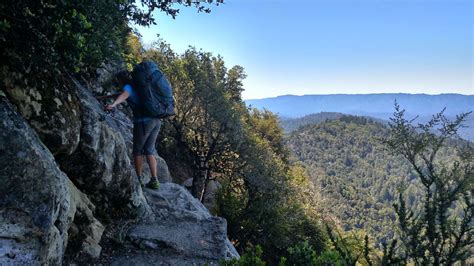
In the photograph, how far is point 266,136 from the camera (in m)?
45.4

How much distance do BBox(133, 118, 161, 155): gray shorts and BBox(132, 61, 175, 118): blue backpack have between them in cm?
30

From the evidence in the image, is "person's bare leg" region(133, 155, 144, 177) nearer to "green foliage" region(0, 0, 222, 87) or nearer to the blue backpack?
the blue backpack

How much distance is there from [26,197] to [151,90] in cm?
468

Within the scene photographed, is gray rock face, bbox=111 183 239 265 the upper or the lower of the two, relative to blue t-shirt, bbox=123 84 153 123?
lower

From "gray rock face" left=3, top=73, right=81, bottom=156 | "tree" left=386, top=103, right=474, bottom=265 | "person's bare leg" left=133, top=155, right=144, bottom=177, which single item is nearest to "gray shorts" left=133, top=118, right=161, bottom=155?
"person's bare leg" left=133, top=155, right=144, bottom=177

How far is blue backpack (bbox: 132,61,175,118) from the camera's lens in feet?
29.0

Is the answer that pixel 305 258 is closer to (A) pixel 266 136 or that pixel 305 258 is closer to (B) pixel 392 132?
(B) pixel 392 132

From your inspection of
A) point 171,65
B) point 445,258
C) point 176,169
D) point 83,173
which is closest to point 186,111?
point 171,65

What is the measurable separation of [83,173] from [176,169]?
22.3 metres

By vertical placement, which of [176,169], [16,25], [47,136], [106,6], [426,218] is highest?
[106,6]

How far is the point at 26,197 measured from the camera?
462 centimetres

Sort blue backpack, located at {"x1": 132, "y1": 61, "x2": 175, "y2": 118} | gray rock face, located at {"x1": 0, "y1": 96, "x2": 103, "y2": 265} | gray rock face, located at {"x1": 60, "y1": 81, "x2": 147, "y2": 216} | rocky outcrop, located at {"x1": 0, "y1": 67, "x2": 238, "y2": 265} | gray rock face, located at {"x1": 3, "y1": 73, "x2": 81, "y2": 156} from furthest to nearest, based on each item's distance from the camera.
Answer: blue backpack, located at {"x1": 132, "y1": 61, "x2": 175, "y2": 118}
gray rock face, located at {"x1": 60, "y1": 81, "x2": 147, "y2": 216}
gray rock face, located at {"x1": 3, "y1": 73, "x2": 81, "y2": 156}
rocky outcrop, located at {"x1": 0, "y1": 67, "x2": 238, "y2": 265}
gray rock face, located at {"x1": 0, "y1": 96, "x2": 103, "y2": 265}

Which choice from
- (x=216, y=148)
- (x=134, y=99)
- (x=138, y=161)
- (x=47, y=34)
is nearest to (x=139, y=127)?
(x=134, y=99)

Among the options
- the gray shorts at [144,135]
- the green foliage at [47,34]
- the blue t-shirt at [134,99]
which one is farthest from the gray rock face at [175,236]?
the green foliage at [47,34]
